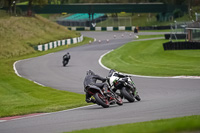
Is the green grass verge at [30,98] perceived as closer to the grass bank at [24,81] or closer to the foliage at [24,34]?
the grass bank at [24,81]

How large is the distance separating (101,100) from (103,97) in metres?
0.15

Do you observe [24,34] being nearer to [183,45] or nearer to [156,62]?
[183,45]

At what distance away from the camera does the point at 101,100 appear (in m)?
15.5

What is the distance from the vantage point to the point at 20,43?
5572 cm

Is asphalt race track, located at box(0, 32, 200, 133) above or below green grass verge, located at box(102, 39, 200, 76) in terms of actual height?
above

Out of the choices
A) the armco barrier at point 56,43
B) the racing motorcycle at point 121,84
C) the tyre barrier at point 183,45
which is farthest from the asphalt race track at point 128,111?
the armco barrier at point 56,43

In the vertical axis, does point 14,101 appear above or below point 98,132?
below

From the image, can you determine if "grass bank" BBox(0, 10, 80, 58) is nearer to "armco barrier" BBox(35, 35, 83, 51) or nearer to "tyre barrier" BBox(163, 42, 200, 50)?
"armco barrier" BBox(35, 35, 83, 51)

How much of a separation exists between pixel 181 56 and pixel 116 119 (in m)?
27.3

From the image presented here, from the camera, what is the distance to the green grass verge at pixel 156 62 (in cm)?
3006

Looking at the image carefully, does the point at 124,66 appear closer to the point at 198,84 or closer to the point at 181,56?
the point at 181,56

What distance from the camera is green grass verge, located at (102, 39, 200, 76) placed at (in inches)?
Answer: 1183

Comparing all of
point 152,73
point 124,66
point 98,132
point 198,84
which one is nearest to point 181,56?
point 124,66

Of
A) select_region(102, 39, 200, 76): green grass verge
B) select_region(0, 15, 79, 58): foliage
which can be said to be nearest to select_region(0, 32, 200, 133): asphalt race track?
select_region(102, 39, 200, 76): green grass verge
